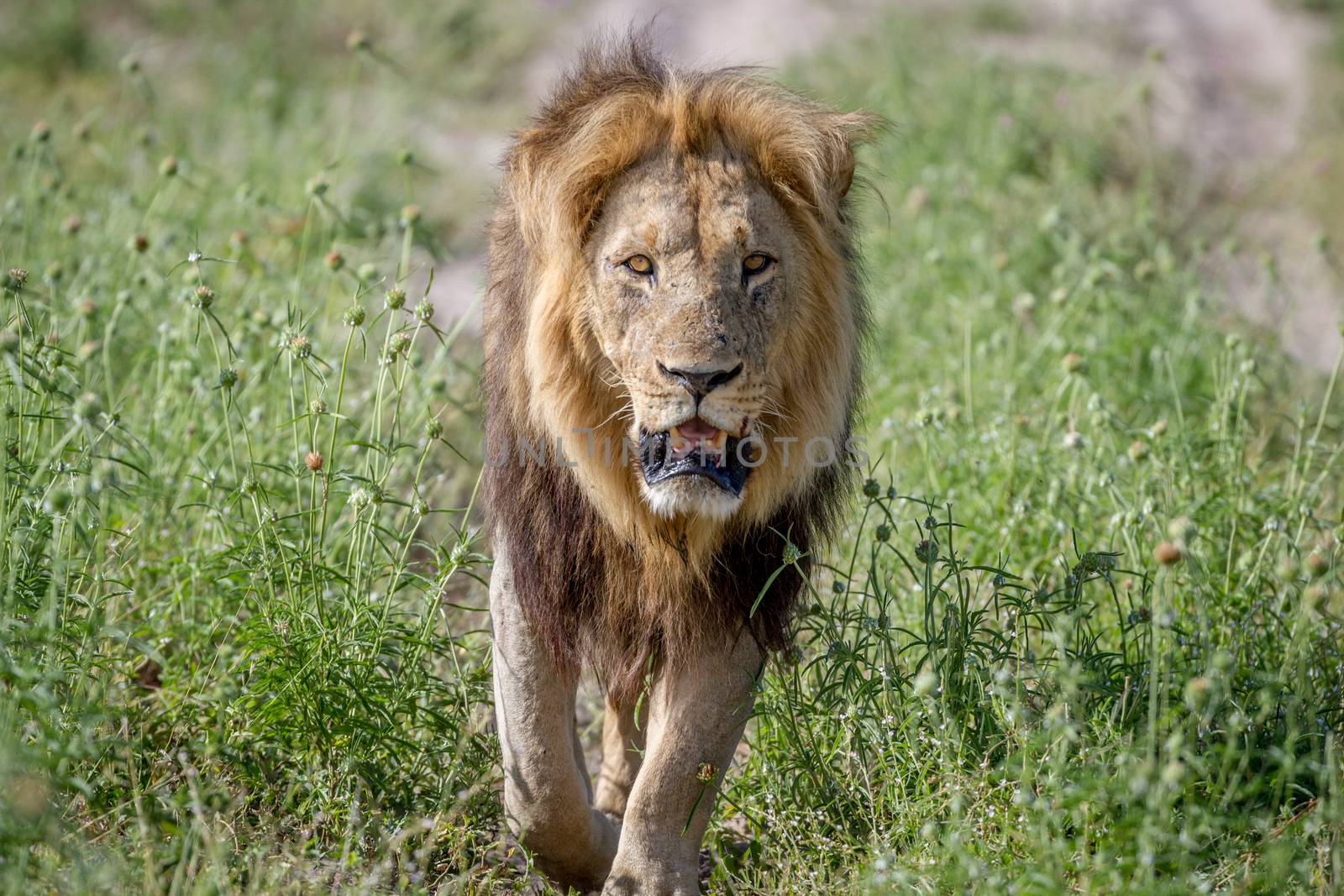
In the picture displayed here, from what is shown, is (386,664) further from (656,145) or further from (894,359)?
(894,359)

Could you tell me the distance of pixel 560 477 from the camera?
10.3 ft

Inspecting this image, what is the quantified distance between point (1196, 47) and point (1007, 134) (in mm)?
4165

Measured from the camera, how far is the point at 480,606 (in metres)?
4.09

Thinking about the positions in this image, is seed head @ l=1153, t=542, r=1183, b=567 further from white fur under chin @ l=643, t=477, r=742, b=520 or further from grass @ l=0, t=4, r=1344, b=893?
white fur under chin @ l=643, t=477, r=742, b=520

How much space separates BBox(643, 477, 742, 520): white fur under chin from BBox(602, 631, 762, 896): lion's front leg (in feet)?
1.51

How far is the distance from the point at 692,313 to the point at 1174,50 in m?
9.32

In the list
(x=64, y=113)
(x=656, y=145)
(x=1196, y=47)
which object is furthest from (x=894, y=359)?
(x=1196, y=47)

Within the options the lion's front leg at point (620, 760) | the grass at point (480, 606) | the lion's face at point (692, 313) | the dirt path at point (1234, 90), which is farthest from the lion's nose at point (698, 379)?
the dirt path at point (1234, 90)

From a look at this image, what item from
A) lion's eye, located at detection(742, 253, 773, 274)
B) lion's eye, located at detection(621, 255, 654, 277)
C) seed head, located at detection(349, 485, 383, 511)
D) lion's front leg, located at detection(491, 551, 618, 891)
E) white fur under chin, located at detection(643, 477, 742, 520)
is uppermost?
lion's eye, located at detection(742, 253, 773, 274)

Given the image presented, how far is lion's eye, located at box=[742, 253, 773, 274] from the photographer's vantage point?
299cm

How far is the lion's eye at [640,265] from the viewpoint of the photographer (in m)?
2.97

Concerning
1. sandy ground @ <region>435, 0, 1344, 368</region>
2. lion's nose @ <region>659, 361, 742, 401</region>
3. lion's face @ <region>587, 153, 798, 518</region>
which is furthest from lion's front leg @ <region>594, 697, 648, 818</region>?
sandy ground @ <region>435, 0, 1344, 368</region>

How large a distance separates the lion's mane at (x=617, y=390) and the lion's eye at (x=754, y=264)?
155 mm

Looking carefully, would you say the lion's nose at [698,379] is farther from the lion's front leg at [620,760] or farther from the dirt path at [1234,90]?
the dirt path at [1234,90]
